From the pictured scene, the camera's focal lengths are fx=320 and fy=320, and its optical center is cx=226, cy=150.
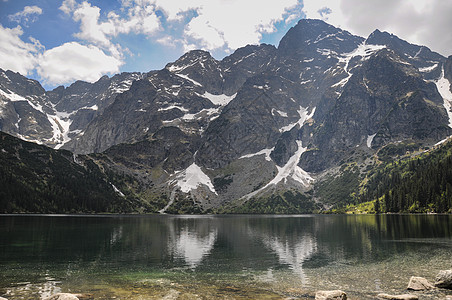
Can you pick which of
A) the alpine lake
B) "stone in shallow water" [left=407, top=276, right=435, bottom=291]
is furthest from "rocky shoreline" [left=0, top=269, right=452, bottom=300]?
the alpine lake

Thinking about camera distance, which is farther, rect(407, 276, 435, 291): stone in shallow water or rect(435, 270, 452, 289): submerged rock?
rect(435, 270, 452, 289): submerged rock

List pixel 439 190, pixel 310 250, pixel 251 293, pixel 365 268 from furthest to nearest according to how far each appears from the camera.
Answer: pixel 439 190 < pixel 310 250 < pixel 365 268 < pixel 251 293

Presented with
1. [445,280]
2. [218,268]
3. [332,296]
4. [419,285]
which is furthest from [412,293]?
→ [218,268]

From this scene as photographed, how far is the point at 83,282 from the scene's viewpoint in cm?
3944

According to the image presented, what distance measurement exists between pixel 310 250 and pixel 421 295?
36.5 metres

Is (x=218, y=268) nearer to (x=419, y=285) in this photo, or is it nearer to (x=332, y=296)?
(x=332, y=296)

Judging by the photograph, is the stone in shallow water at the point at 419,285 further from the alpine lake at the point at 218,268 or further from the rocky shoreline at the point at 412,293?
the alpine lake at the point at 218,268

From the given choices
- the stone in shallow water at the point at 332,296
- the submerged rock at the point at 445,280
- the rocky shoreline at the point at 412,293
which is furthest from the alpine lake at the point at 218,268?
the stone in shallow water at the point at 332,296

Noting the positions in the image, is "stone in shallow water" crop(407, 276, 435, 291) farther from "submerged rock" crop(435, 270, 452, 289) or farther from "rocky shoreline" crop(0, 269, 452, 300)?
"submerged rock" crop(435, 270, 452, 289)

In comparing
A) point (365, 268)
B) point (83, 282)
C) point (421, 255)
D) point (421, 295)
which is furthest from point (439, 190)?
point (83, 282)

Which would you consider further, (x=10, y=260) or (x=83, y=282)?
(x=10, y=260)

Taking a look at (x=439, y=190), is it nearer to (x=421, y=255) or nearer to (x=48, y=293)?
Result: (x=421, y=255)

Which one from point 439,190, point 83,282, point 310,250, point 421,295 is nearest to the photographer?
point 421,295

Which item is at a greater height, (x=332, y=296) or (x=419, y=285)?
(x=332, y=296)
